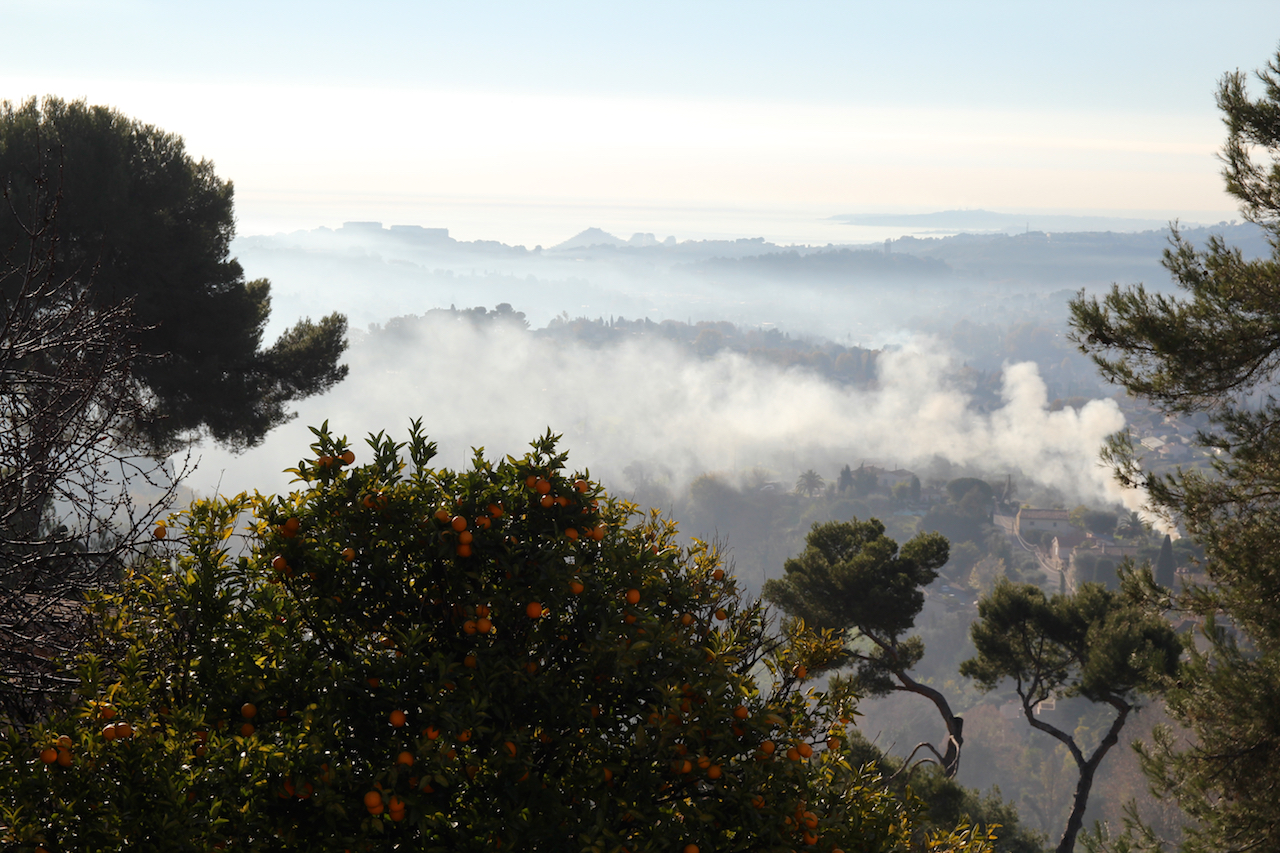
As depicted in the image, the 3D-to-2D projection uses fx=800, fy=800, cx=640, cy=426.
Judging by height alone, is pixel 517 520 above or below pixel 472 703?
above

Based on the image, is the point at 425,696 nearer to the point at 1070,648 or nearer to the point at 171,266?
the point at 171,266

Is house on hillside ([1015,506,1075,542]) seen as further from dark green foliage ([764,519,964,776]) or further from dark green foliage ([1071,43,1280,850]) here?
dark green foliage ([1071,43,1280,850])

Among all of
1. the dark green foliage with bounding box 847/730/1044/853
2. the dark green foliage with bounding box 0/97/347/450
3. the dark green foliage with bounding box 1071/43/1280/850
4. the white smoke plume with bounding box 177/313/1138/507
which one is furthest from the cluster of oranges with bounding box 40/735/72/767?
the white smoke plume with bounding box 177/313/1138/507

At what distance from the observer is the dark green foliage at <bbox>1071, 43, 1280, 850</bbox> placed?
283 inches

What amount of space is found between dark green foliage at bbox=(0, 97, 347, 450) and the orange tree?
285 inches

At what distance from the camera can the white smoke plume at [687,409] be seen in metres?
116

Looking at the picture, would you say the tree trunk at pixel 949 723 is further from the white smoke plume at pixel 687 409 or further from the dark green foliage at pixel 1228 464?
the white smoke plume at pixel 687 409

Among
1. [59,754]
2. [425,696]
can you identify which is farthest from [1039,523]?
[59,754]

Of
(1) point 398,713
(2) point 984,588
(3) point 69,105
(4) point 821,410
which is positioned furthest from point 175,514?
(4) point 821,410

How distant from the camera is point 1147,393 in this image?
7.96 meters

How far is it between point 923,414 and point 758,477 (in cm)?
5175

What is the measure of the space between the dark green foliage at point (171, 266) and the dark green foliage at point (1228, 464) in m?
10.2

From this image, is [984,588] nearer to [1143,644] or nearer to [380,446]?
[1143,644]

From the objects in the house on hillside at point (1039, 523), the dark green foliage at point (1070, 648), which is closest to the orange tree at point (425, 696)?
the dark green foliage at point (1070, 648)
